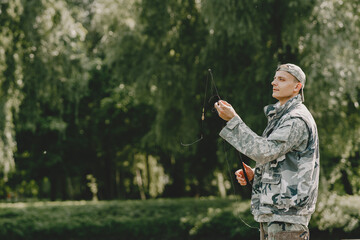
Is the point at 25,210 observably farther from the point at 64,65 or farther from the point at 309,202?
the point at 309,202

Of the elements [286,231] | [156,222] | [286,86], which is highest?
[286,86]

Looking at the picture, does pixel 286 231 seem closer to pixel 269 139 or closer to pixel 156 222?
pixel 269 139

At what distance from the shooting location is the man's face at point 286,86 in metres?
2.60

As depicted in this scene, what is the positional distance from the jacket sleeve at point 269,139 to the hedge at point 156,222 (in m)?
8.31

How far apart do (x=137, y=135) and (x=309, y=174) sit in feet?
61.4

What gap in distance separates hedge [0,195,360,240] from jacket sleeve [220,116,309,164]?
8.31 metres

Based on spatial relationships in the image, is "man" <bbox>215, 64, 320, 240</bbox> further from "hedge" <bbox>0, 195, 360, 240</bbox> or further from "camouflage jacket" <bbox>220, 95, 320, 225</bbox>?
"hedge" <bbox>0, 195, 360, 240</bbox>

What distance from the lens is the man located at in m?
2.37

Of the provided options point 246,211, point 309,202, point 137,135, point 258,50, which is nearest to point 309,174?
point 309,202

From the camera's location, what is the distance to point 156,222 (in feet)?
39.4

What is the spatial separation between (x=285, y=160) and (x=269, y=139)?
165mm

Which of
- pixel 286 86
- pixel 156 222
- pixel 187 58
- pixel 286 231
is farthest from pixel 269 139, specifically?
pixel 156 222

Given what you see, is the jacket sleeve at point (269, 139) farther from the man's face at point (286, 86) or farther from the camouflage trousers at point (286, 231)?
the camouflage trousers at point (286, 231)

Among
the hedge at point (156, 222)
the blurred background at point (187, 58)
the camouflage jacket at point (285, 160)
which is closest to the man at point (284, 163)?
the camouflage jacket at point (285, 160)
